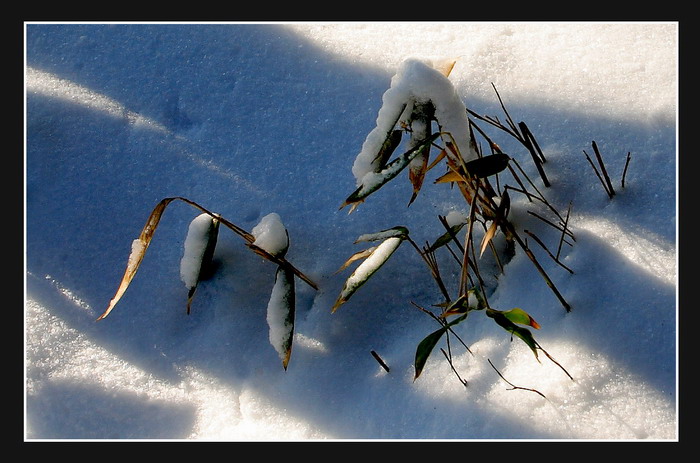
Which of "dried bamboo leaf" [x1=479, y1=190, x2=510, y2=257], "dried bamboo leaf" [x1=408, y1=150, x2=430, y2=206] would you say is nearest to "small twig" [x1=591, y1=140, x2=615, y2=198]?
"dried bamboo leaf" [x1=479, y1=190, x2=510, y2=257]

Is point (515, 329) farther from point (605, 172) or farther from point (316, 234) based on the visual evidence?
point (316, 234)

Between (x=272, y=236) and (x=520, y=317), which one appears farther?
(x=272, y=236)

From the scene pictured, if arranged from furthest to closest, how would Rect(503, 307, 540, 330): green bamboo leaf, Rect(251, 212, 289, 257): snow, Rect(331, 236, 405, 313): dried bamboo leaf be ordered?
Rect(251, 212, 289, 257): snow < Rect(331, 236, 405, 313): dried bamboo leaf < Rect(503, 307, 540, 330): green bamboo leaf

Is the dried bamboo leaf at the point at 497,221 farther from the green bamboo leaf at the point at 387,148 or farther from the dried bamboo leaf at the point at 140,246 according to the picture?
the dried bamboo leaf at the point at 140,246

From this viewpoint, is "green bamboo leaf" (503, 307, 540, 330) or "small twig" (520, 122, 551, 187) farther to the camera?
"small twig" (520, 122, 551, 187)

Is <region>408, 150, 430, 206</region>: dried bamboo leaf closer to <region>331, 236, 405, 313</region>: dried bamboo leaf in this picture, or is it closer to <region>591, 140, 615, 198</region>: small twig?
<region>331, 236, 405, 313</region>: dried bamboo leaf

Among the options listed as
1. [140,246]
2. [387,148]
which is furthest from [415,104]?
[140,246]

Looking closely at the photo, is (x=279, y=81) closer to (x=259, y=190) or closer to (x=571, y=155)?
(x=259, y=190)

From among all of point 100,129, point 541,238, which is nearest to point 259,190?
point 100,129

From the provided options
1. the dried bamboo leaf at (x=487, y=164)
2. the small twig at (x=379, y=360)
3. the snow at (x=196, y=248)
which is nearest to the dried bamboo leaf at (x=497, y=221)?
the dried bamboo leaf at (x=487, y=164)
